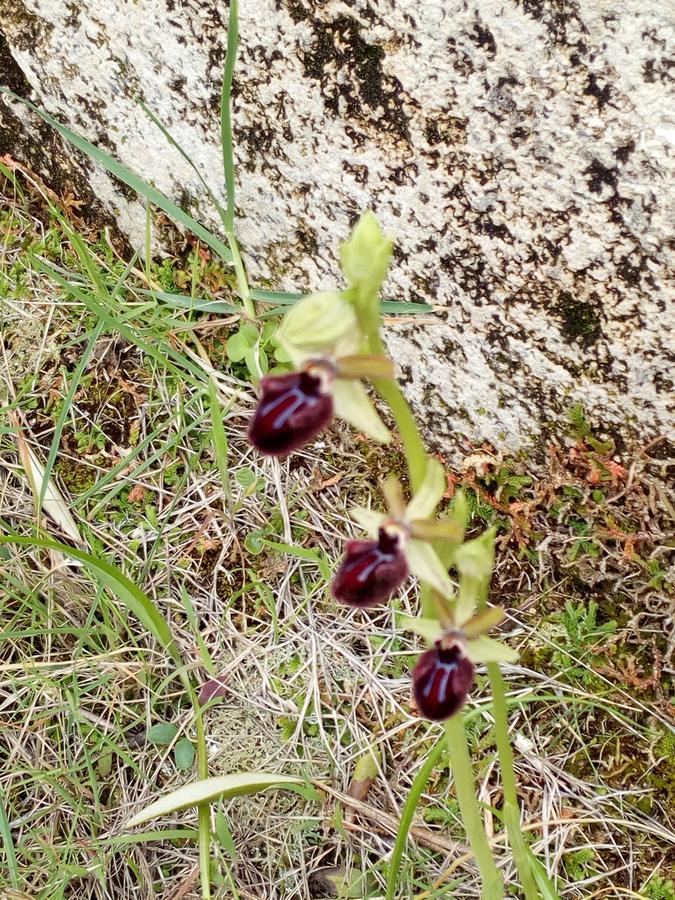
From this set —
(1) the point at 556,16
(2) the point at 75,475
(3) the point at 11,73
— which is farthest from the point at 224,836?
(3) the point at 11,73

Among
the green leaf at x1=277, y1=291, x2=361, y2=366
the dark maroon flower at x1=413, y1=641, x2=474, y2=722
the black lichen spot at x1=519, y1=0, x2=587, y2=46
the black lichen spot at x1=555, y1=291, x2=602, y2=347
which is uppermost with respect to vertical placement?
the black lichen spot at x1=519, y1=0, x2=587, y2=46

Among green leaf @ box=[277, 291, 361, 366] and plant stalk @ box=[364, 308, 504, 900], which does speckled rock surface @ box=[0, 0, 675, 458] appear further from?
green leaf @ box=[277, 291, 361, 366]

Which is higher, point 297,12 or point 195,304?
point 297,12

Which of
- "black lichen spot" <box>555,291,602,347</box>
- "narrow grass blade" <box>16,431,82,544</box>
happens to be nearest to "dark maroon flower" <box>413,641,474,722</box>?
"black lichen spot" <box>555,291,602,347</box>

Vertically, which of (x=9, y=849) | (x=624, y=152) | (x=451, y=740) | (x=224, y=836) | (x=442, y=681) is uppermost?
(x=624, y=152)

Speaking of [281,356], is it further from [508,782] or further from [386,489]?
[508,782]

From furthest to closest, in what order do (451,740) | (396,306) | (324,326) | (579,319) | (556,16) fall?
(396,306) → (579,319) → (556,16) → (451,740) → (324,326)
